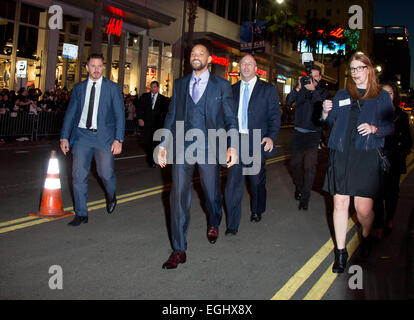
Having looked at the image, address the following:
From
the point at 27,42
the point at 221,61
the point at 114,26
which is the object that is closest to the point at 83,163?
the point at 27,42

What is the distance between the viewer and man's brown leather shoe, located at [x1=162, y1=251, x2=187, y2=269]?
15.3ft

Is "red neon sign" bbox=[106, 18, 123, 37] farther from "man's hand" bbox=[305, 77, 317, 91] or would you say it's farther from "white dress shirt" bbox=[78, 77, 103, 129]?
"white dress shirt" bbox=[78, 77, 103, 129]

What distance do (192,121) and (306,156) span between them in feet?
11.2

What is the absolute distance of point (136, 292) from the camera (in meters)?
4.03

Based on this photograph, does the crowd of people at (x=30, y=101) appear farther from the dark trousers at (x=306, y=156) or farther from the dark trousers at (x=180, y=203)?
the dark trousers at (x=180, y=203)

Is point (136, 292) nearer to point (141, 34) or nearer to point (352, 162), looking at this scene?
point (352, 162)

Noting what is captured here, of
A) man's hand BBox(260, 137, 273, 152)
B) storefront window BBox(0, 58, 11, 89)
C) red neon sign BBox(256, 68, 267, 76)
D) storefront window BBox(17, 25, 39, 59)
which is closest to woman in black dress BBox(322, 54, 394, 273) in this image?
man's hand BBox(260, 137, 273, 152)

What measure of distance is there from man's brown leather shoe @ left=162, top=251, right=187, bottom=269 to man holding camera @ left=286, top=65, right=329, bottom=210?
344 cm

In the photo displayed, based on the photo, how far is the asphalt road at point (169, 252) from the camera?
415 centimetres

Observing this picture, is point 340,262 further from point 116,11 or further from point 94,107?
point 116,11

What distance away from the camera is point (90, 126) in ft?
20.8

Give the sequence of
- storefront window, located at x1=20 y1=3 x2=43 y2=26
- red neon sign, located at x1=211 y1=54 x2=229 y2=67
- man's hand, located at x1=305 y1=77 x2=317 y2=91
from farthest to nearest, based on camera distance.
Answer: red neon sign, located at x1=211 y1=54 x2=229 y2=67 → storefront window, located at x1=20 y1=3 x2=43 y2=26 → man's hand, located at x1=305 y1=77 x2=317 y2=91

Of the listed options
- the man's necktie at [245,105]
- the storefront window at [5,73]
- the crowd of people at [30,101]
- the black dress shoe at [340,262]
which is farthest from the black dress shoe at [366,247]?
the storefront window at [5,73]

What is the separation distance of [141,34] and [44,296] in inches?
1152
